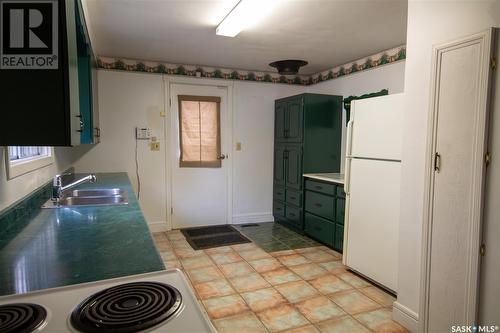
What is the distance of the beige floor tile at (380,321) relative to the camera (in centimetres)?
218

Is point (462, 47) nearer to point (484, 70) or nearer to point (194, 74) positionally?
point (484, 70)

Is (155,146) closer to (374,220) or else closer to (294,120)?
(294,120)

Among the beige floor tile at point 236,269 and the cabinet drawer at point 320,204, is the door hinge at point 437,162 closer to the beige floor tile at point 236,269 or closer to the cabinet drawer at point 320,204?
the cabinet drawer at point 320,204

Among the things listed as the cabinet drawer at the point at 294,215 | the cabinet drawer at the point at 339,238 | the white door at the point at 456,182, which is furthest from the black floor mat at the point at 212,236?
the white door at the point at 456,182

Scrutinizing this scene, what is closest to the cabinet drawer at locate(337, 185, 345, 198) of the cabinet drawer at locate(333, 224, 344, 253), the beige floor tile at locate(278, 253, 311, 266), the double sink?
the cabinet drawer at locate(333, 224, 344, 253)

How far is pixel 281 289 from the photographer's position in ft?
9.00

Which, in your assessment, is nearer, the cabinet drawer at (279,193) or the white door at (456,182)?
the white door at (456,182)

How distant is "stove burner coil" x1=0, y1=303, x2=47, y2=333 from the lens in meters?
0.72

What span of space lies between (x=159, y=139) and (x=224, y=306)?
8.54 feet

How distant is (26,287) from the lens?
0.93m

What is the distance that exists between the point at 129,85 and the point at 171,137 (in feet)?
2.81

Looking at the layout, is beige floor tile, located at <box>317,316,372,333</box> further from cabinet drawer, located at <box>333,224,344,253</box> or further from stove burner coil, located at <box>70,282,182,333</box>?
stove burner coil, located at <box>70,282,182,333</box>

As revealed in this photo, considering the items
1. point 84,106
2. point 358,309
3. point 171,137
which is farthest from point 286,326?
point 171,137

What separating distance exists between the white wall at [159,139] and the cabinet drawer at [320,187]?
1022 mm
